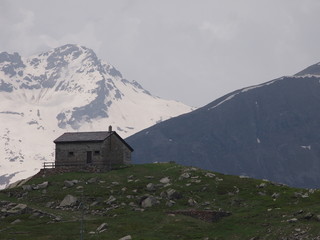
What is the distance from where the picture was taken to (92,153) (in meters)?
102

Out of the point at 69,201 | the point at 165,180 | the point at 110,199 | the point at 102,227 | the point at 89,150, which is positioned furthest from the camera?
the point at 89,150

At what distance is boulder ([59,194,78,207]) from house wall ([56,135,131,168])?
24.3 m

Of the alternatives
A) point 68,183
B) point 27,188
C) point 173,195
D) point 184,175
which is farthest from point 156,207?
point 27,188

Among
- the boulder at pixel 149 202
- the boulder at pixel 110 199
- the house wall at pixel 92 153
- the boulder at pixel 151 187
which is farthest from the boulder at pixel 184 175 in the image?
the house wall at pixel 92 153

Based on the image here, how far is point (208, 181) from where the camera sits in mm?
82688

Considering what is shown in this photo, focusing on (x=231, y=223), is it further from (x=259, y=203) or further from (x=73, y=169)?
(x=73, y=169)

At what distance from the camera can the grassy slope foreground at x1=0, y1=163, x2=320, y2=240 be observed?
56594 millimetres

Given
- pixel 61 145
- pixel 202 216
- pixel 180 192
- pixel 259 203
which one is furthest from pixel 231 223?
pixel 61 145

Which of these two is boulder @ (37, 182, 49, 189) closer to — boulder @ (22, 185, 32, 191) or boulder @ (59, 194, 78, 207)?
boulder @ (22, 185, 32, 191)

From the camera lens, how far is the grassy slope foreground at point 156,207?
56.6 m

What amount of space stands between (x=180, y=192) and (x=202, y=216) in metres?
11.7

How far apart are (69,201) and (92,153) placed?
27363mm

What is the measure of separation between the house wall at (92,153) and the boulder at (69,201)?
24.3 m

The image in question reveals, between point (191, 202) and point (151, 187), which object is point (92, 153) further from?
point (191, 202)
